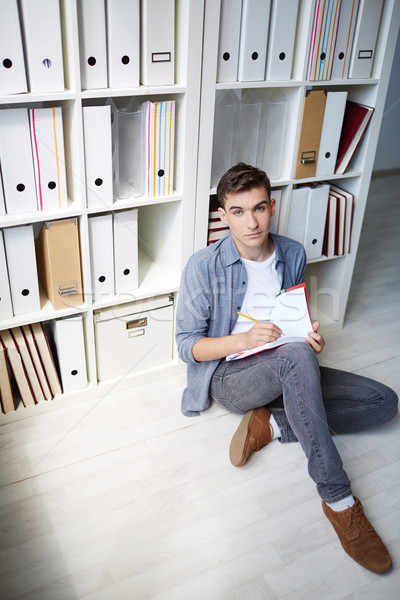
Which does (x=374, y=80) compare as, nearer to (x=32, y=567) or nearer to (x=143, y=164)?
(x=143, y=164)

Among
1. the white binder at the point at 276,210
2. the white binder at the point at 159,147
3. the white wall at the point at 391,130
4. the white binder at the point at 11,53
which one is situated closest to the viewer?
the white binder at the point at 11,53

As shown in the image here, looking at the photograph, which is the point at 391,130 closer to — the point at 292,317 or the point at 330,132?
the point at 330,132

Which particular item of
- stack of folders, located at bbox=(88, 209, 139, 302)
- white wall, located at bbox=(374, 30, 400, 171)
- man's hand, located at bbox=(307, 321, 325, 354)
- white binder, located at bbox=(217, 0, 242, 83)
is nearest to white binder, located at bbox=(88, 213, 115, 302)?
stack of folders, located at bbox=(88, 209, 139, 302)

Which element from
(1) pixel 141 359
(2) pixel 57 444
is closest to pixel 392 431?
(1) pixel 141 359

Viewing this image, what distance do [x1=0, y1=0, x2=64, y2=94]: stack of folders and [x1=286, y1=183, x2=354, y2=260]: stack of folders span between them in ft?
3.57

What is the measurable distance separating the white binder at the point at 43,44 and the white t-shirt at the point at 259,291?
0.85 meters

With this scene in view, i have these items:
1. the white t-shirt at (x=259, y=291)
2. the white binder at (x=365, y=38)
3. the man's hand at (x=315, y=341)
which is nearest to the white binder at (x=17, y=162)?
the white t-shirt at (x=259, y=291)

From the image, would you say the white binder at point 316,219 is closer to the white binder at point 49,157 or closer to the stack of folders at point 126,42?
the stack of folders at point 126,42

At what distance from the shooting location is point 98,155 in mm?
1824

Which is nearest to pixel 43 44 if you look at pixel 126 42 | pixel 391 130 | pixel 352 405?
pixel 126 42

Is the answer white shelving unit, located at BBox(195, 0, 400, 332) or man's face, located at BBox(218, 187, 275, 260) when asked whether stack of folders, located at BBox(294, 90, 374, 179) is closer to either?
white shelving unit, located at BBox(195, 0, 400, 332)

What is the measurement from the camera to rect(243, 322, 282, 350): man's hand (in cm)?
179

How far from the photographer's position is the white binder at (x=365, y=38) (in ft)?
6.79

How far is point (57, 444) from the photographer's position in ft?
6.61
